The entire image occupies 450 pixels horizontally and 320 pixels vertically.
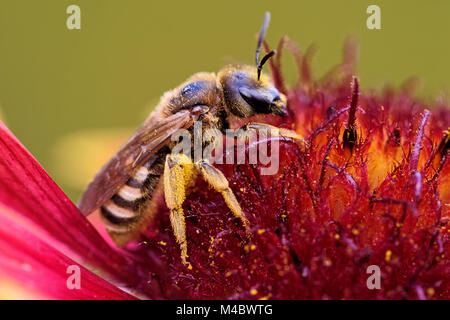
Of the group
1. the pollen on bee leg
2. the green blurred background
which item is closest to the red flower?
the pollen on bee leg

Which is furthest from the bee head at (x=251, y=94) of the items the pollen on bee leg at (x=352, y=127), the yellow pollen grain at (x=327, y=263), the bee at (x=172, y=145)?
the yellow pollen grain at (x=327, y=263)

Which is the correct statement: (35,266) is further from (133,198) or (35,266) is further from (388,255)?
(388,255)

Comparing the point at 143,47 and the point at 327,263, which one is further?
the point at 143,47

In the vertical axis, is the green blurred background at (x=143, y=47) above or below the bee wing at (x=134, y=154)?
above

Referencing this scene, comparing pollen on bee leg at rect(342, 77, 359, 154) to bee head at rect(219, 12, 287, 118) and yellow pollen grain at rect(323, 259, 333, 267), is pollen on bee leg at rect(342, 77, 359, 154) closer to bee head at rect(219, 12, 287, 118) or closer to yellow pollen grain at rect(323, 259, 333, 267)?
bee head at rect(219, 12, 287, 118)

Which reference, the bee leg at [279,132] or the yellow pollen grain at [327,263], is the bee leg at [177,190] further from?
the yellow pollen grain at [327,263]

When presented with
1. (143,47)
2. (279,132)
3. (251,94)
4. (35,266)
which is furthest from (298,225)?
(143,47)
